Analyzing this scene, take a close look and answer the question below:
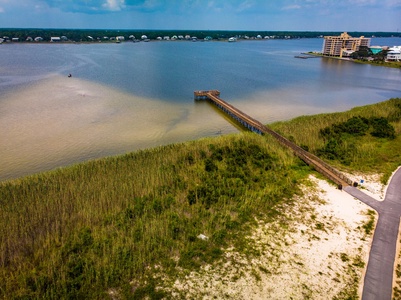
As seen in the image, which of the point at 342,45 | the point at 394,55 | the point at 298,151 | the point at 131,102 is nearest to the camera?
the point at 298,151

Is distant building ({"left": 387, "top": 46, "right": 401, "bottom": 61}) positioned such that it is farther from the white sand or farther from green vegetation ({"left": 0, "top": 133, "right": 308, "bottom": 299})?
the white sand

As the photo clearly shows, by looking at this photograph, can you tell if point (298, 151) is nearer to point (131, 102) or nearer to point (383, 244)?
point (383, 244)

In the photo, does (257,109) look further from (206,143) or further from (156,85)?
(156,85)

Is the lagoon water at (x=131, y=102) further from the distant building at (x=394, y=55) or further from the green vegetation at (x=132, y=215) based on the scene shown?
the distant building at (x=394, y=55)

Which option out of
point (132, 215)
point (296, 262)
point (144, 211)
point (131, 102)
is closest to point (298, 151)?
point (296, 262)

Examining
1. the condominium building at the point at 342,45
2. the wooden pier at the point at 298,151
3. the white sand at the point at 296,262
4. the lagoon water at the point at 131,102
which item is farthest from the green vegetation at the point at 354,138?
the condominium building at the point at 342,45

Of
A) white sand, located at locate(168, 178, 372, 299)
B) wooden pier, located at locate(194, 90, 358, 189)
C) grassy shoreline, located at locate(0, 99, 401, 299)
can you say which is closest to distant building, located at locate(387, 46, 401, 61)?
wooden pier, located at locate(194, 90, 358, 189)

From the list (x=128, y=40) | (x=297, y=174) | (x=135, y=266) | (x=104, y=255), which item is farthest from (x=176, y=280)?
(x=128, y=40)
